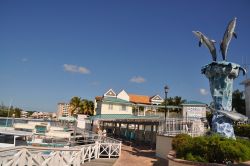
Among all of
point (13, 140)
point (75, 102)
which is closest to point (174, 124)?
point (13, 140)

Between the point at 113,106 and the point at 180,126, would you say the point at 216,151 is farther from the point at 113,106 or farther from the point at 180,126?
the point at 113,106

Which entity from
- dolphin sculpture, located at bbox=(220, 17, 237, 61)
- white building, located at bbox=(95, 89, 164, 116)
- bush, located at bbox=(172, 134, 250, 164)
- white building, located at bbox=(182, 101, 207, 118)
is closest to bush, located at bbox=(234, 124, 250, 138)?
white building, located at bbox=(182, 101, 207, 118)

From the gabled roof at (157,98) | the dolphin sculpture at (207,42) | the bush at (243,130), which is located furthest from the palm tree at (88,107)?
the dolphin sculpture at (207,42)

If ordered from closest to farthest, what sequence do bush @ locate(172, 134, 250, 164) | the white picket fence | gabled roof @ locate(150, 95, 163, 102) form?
the white picket fence → bush @ locate(172, 134, 250, 164) → gabled roof @ locate(150, 95, 163, 102)

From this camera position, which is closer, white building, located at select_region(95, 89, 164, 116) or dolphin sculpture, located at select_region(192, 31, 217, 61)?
dolphin sculpture, located at select_region(192, 31, 217, 61)

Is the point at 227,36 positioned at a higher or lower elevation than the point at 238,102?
higher

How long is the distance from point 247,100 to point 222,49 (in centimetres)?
2177

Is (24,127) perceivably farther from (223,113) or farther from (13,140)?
(223,113)

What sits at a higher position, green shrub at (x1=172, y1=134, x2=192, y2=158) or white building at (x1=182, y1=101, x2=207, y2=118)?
white building at (x1=182, y1=101, x2=207, y2=118)

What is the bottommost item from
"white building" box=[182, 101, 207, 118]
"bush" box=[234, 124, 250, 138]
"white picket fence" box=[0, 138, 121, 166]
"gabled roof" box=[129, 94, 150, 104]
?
"white picket fence" box=[0, 138, 121, 166]

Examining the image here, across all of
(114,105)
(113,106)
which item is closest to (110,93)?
(114,105)

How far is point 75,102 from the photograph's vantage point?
72000 mm

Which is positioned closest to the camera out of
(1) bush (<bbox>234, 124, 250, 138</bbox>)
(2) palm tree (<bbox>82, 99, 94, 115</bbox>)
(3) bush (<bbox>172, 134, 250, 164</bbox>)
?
(3) bush (<bbox>172, 134, 250, 164</bbox>)

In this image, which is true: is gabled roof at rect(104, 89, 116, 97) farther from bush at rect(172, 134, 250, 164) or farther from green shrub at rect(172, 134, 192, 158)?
bush at rect(172, 134, 250, 164)
